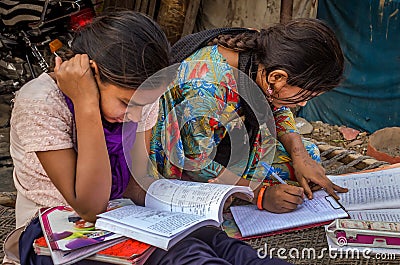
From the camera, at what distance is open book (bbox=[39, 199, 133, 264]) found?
3.72ft

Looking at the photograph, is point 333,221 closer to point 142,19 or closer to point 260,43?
point 260,43

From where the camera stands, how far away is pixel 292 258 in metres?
1.73

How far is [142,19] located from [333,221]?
0.86 m

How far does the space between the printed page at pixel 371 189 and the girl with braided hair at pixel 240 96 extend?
0.18 feet

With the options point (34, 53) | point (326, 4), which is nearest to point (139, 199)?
point (34, 53)

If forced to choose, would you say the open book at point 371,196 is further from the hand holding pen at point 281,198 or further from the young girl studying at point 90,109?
the young girl studying at point 90,109

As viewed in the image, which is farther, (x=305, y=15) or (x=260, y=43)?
(x=305, y=15)

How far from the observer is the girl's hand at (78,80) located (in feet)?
4.16

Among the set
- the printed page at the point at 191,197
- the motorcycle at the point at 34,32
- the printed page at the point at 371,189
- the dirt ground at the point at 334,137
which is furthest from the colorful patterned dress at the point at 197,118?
the motorcycle at the point at 34,32

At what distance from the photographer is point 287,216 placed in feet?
5.82

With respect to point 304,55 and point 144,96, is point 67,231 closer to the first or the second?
point 144,96

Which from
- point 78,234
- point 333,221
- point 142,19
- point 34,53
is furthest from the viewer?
point 34,53

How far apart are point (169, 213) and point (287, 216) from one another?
0.60 metres

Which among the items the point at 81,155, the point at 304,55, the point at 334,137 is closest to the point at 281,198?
the point at 304,55
